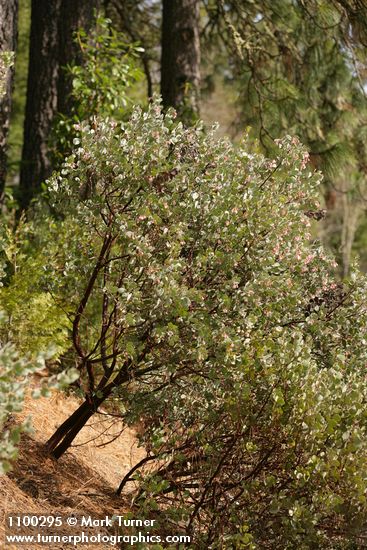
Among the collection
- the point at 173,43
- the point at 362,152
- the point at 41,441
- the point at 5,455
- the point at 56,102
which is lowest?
the point at 5,455

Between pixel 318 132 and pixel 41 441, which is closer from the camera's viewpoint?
pixel 41 441

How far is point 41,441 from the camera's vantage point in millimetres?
5168

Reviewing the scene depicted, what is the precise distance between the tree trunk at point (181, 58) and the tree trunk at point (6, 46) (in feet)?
7.34

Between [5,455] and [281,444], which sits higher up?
[281,444]

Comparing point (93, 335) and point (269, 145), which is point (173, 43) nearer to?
point (269, 145)

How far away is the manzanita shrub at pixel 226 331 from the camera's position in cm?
376

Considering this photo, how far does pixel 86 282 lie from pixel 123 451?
1625 millimetres

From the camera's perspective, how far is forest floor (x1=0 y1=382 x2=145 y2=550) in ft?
14.0

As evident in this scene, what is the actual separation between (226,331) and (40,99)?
204 inches

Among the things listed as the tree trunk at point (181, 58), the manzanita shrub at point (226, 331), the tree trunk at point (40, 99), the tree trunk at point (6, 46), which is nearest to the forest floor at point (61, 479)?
the manzanita shrub at point (226, 331)

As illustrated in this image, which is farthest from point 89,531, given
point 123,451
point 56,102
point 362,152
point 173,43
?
point 362,152

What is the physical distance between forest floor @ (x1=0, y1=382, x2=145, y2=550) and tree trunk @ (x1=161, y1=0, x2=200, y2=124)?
3.64 meters

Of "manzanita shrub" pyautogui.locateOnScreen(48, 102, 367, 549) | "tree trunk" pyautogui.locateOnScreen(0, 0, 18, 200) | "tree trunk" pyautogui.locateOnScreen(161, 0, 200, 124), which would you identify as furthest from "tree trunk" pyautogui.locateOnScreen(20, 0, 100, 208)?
"manzanita shrub" pyautogui.locateOnScreen(48, 102, 367, 549)

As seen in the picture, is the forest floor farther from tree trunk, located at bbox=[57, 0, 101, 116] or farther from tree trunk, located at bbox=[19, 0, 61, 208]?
tree trunk, located at bbox=[57, 0, 101, 116]
